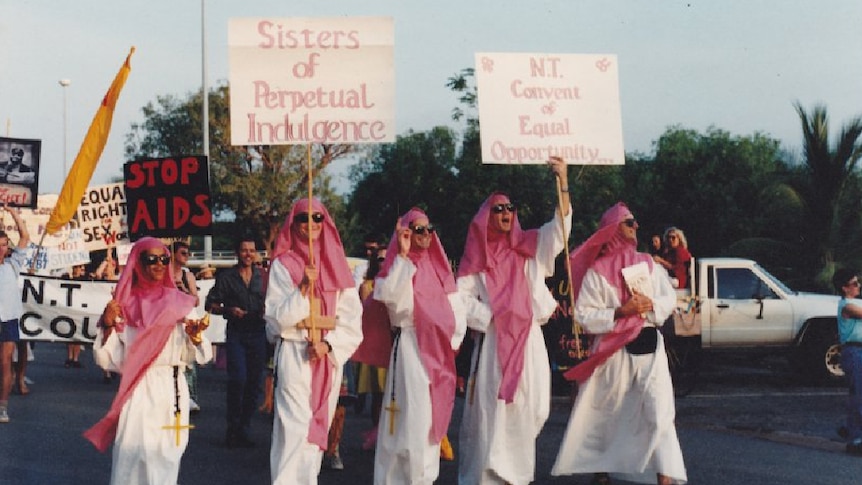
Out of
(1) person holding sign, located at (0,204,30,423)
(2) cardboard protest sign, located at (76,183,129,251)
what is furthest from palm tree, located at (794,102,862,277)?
(1) person holding sign, located at (0,204,30,423)

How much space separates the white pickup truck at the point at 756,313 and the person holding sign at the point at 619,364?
30.2 feet

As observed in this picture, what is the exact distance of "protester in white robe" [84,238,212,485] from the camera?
24.2ft

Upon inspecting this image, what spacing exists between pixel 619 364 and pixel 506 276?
0.99 metres

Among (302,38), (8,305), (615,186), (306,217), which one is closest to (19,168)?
(8,305)

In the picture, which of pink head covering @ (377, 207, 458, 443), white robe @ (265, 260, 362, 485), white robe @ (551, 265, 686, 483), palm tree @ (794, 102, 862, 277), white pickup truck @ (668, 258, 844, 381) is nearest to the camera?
white robe @ (265, 260, 362, 485)

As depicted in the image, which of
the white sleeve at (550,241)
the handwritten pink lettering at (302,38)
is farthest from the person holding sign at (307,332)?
the white sleeve at (550,241)

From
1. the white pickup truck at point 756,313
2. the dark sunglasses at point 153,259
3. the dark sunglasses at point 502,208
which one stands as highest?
the dark sunglasses at point 502,208

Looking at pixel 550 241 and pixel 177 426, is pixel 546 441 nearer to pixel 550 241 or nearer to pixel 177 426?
pixel 550 241

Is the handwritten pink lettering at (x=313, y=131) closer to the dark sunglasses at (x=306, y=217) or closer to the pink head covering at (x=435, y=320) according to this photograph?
the pink head covering at (x=435, y=320)

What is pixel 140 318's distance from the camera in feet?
24.9

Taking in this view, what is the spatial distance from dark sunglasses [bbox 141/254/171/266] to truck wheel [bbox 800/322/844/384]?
12.4m

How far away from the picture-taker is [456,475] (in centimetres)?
994

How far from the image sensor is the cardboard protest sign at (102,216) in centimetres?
2039

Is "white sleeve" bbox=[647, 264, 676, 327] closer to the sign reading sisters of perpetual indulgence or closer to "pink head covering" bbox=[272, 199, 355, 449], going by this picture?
"pink head covering" bbox=[272, 199, 355, 449]
